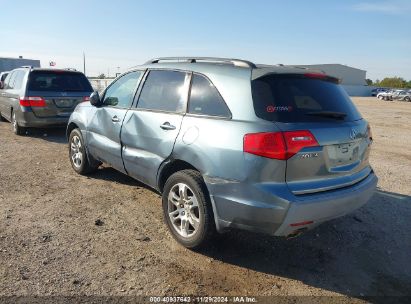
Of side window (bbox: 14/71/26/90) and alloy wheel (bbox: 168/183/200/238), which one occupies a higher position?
side window (bbox: 14/71/26/90)

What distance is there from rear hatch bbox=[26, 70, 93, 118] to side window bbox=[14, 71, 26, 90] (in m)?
0.60

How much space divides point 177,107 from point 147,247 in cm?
146

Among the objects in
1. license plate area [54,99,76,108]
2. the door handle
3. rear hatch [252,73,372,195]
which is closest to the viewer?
rear hatch [252,73,372,195]

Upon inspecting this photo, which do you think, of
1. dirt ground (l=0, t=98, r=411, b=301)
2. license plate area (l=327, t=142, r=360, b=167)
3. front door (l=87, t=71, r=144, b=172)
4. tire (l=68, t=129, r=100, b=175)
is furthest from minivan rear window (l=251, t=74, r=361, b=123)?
tire (l=68, t=129, r=100, b=175)

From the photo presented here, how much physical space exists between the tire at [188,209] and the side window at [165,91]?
75 cm

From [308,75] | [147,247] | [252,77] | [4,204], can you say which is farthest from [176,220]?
[4,204]

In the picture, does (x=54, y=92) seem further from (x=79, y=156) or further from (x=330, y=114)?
(x=330, y=114)

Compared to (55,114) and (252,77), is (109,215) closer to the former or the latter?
(252,77)

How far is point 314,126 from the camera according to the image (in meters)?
3.16

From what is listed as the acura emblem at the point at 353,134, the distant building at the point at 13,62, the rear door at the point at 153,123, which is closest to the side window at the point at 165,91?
the rear door at the point at 153,123

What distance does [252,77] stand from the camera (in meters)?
3.26

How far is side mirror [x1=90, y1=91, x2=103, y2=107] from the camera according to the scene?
17.3ft

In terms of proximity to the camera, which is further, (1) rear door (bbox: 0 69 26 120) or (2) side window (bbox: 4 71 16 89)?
(2) side window (bbox: 4 71 16 89)

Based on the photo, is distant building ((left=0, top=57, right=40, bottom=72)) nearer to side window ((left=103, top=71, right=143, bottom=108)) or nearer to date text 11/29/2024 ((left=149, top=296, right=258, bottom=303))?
side window ((left=103, top=71, right=143, bottom=108))
